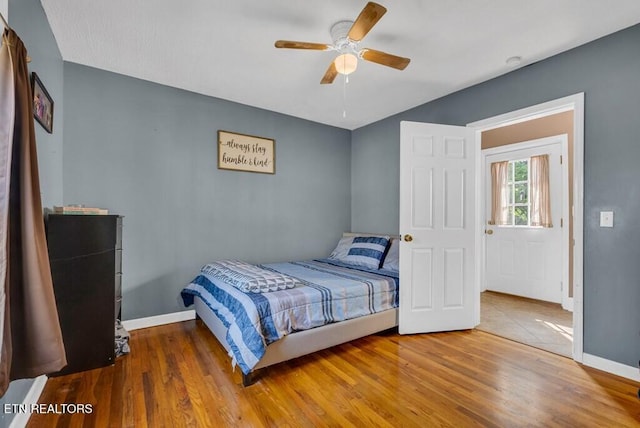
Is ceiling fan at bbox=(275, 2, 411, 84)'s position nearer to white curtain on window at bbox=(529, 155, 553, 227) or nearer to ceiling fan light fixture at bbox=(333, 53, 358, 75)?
ceiling fan light fixture at bbox=(333, 53, 358, 75)

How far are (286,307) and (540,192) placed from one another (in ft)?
12.7

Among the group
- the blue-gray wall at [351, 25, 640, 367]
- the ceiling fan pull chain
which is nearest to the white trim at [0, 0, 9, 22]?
the ceiling fan pull chain

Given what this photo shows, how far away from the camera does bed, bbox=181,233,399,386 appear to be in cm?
211

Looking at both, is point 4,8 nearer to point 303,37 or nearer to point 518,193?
point 303,37

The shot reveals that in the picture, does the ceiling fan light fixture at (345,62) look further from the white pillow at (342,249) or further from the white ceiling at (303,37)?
the white pillow at (342,249)

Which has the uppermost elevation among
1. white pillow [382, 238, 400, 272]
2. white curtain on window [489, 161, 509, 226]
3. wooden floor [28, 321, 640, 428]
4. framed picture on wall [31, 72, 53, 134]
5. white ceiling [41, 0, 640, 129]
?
white ceiling [41, 0, 640, 129]

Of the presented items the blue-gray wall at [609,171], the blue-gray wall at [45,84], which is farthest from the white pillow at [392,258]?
the blue-gray wall at [45,84]

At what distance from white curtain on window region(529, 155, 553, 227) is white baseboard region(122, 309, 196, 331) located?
14.9 ft

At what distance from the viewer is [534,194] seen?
4172 mm

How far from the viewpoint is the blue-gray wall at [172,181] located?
2.84 m

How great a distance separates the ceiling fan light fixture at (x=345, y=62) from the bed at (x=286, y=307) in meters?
1.70

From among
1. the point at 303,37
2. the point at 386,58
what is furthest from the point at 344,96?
the point at 386,58

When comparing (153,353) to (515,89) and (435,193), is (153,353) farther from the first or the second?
(515,89)

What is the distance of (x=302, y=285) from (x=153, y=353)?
4.40 feet
